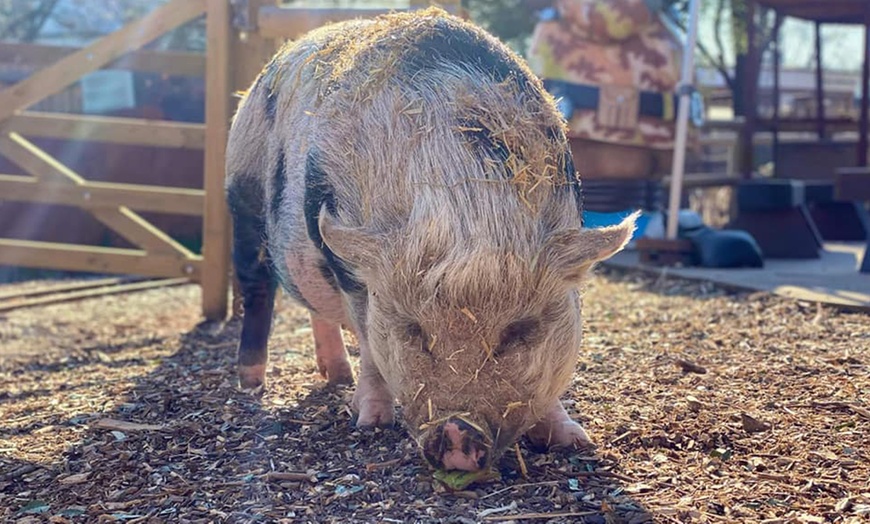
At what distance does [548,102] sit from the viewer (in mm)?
3301

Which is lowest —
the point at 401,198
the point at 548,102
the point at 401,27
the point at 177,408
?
the point at 177,408

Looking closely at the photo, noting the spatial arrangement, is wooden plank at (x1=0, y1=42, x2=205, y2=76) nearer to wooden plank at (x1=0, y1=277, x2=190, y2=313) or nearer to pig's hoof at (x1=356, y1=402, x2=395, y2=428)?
wooden plank at (x1=0, y1=277, x2=190, y2=313)

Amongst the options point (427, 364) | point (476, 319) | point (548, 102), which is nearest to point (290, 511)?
point (427, 364)

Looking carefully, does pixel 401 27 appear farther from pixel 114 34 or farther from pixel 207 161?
pixel 114 34

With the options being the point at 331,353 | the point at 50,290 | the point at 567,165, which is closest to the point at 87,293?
the point at 50,290

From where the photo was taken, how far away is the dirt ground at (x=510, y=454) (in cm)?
280

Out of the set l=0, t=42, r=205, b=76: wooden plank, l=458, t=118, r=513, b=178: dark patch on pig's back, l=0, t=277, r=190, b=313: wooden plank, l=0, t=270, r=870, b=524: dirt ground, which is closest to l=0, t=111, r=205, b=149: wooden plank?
l=0, t=42, r=205, b=76: wooden plank

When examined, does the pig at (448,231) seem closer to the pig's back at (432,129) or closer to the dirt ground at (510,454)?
the pig's back at (432,129)

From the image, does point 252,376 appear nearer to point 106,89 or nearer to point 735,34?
point 106,89

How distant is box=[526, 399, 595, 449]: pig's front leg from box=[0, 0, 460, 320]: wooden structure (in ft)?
10.1

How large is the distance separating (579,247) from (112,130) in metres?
4.67

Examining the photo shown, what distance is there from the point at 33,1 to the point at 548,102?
16036 millimetres

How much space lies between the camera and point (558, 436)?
3275mm

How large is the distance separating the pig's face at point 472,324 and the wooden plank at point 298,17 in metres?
A: 2.83
